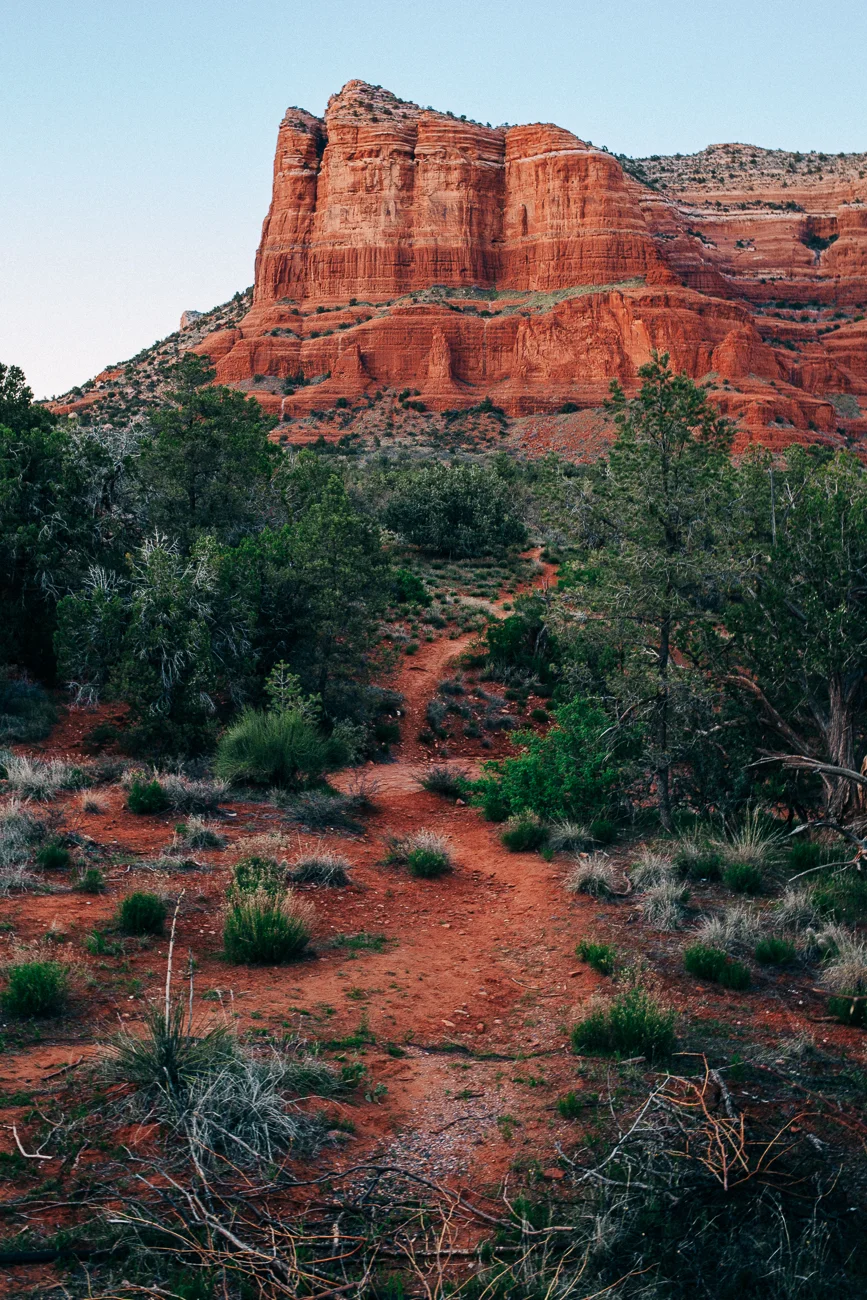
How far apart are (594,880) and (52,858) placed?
204 inches

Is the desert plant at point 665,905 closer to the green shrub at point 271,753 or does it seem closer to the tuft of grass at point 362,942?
the tuft of grass at point 362,942

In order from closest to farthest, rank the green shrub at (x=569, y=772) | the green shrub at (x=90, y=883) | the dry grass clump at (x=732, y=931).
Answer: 1. the dry grass clump at (x=732, y=931)
2. the green shrub at (x=90, y=883)
3. the green shrub at (x=569, y=772)

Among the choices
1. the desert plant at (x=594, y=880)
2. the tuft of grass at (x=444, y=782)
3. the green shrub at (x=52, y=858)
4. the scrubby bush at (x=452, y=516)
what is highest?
the scrubby bush at (x=452, y=516)

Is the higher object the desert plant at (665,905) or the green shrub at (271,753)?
the green shrub at (271,753)

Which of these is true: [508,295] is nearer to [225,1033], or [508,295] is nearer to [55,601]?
[55,601]

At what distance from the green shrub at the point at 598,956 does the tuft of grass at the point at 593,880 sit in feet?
4.34

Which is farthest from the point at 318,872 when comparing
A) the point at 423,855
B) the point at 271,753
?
the point at 271,753

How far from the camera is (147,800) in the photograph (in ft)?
36.0

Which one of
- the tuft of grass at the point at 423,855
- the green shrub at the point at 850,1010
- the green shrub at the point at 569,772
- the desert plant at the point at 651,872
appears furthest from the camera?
the green shrub at the point at 569,772

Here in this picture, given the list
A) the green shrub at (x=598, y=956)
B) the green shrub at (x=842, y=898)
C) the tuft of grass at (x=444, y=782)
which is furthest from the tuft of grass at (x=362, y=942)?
the tuft of grass at (x=444, y=782)

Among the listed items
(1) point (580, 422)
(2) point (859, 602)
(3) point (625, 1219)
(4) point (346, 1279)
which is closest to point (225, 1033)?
(4) point (346, 1279)

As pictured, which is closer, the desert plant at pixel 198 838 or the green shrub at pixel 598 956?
the green shrub at pixel 598 956

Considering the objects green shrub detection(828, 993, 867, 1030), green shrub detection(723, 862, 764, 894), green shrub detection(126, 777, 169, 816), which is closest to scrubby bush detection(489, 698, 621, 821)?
green shrub detection(723, 862, 764, 894)

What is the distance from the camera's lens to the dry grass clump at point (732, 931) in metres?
7.82
